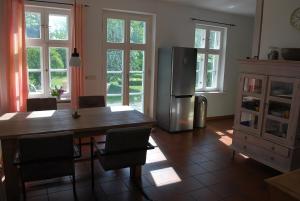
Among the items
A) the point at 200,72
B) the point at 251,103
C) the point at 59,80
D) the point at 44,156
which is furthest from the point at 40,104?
the point at 200,72

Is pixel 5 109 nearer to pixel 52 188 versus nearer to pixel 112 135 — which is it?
pixel 52 188

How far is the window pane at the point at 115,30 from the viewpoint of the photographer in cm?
493

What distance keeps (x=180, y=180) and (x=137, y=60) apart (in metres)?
2.87

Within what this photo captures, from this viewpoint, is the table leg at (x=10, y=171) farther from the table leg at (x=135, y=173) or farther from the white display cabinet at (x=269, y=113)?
the white display cabinet at (x=269, y=113)

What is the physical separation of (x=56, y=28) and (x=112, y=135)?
287 centimetres

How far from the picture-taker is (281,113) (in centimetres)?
331

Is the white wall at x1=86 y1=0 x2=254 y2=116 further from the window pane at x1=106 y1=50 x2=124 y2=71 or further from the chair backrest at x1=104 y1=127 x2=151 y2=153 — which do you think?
the chair backrest at x1=104 y1=127 x2=151 y2=153

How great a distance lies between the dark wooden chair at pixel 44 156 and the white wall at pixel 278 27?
10.5 feet

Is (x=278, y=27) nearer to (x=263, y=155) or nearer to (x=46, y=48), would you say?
(x=263, y=155)

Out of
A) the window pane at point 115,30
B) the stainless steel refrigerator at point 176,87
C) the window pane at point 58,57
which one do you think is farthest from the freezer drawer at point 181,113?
the window pane at point 58,57

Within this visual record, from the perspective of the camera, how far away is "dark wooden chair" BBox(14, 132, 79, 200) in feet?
7.25

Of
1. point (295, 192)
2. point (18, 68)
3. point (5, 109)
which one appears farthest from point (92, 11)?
point (295, 192)

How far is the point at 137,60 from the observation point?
17.5ft

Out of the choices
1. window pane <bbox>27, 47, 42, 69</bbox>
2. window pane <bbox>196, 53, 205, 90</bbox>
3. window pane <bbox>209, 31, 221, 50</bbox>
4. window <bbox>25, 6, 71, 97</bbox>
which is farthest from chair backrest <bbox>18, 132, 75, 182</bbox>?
window pane <bbox>209, 31, 221, 50</bbox>
